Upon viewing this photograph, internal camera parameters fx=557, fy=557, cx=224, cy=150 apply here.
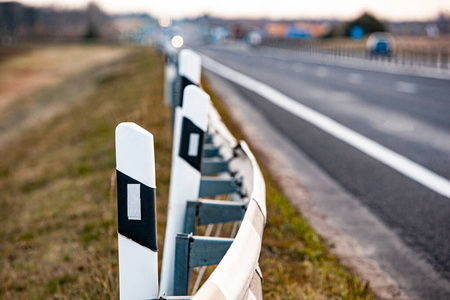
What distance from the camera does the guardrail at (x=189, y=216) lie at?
1.78m

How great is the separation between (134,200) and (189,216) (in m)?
1.02

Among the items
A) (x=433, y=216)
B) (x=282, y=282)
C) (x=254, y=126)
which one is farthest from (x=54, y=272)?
(x=254, y=126)

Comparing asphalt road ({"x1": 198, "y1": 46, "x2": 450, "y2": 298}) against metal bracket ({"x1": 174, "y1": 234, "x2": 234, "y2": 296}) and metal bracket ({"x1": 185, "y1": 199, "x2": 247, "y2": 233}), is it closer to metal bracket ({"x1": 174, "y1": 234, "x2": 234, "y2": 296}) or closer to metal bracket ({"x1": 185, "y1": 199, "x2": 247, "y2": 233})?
metal bracket ({"x1": 185, "y1": 199, "x2": 247, "y2": 233})

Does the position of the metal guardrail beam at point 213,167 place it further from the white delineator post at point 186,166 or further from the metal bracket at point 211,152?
the white delineator post at point 186,166

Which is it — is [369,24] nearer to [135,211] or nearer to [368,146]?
[368,146]

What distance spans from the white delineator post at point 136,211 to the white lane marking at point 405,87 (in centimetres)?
1510

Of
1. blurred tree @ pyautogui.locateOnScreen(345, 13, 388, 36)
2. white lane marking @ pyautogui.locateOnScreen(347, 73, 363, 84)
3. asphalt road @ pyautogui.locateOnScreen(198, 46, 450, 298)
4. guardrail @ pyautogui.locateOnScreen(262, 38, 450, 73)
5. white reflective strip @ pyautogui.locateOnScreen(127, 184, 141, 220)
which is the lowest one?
asphalt road @ pyautogui.locateOnScreen(198, 46, 450, 298)

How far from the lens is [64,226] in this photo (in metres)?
5.97

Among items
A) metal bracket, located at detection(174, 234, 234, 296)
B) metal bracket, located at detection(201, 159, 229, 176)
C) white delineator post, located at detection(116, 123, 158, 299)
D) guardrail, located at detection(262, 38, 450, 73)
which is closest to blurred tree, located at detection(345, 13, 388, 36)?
guardrail, located at detection(262, 38, 450, 73)

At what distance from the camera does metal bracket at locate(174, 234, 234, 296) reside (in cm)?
240

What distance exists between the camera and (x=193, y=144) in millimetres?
2984

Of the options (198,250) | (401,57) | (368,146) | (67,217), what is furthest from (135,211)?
(401,57)

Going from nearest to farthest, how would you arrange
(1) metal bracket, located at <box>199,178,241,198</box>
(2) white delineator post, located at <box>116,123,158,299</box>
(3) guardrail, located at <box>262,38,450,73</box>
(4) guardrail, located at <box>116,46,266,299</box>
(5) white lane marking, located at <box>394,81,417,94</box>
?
(4) guardrail, located at <box>116,46,266,299</box> → (2) white delineator post, located at <box>116,123,158,299</box> → (1) metal bracket, located at <box>199,178,241,198</box> → (5) white lane marking, located at <box>394,81,417,94</box> → (3) guardrail, located at <box>262,38,450,73</box>

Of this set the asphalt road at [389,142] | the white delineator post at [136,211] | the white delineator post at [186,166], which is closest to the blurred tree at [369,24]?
the asphalt road at [389,142]
